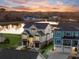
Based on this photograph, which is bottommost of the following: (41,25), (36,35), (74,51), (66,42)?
(74,51)

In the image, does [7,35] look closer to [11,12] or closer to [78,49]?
[11,12]

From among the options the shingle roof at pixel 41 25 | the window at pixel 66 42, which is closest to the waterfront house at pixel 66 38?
the window at pixel 66 42

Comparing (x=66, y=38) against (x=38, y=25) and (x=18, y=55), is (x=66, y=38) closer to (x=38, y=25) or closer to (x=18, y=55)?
(x=38, y=25)

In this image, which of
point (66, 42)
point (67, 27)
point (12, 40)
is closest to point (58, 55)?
point (66, 42)

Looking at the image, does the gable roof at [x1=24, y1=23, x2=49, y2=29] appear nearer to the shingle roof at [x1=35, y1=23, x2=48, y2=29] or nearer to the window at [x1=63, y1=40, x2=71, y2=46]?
the shingle roof at [x1=35, y1=23, x2=48, y2=29]

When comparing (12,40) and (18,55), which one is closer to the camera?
(18,55)

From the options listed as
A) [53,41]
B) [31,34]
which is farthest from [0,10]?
[53,41]

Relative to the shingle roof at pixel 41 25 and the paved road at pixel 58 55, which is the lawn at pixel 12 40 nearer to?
the shingle roof at pixel 41 25
